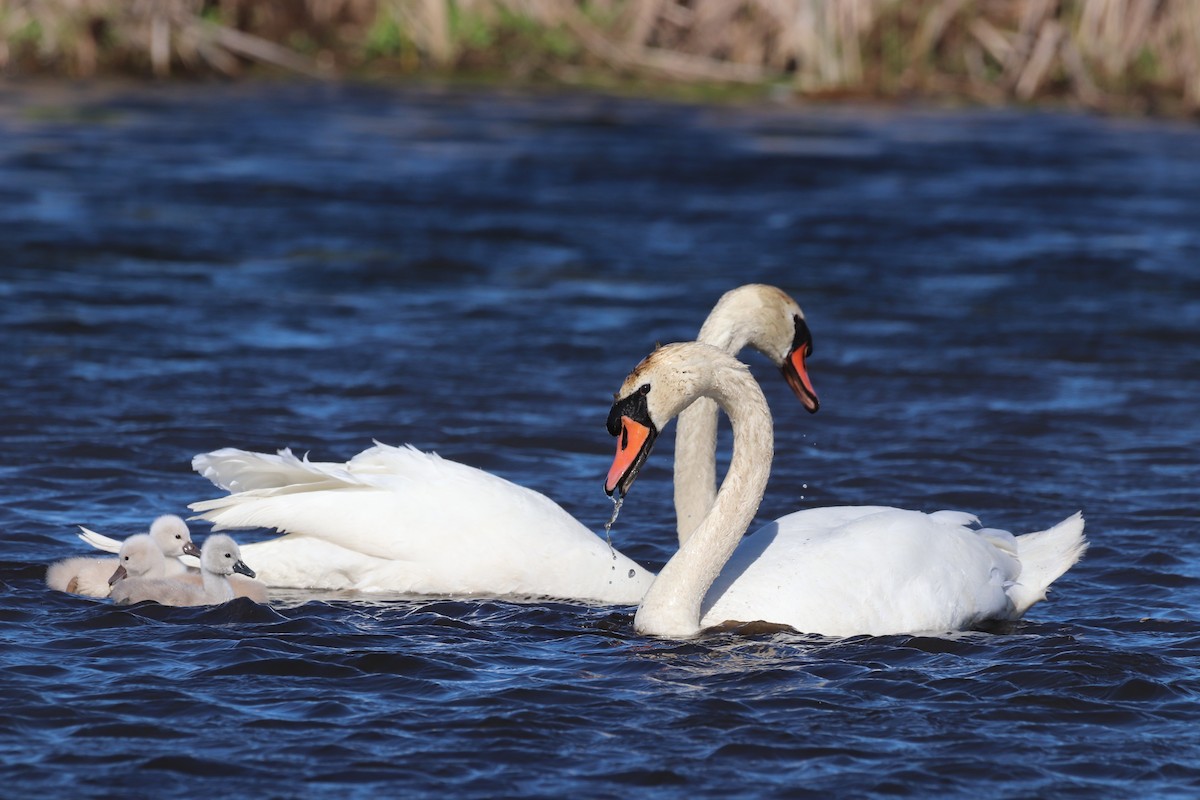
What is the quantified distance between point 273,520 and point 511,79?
17.2 metres

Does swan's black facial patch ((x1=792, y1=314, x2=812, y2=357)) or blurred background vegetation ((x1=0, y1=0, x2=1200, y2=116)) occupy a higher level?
blurred background vegetation ((x1=0, y1=0, x2=1200, y2=116))

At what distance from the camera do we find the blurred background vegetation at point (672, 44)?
68.5 ft

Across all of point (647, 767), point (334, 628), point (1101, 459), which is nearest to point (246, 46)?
point (1101, 459)

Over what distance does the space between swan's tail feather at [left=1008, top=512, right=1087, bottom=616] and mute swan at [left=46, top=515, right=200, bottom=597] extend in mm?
2993

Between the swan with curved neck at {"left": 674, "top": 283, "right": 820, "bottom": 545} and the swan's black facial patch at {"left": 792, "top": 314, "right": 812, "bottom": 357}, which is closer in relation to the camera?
the swan with curved neck at {"left": 674, "top": 283, "right": 820, "bottom": 545}

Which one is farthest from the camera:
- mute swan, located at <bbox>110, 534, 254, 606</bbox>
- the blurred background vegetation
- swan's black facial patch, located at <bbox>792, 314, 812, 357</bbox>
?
the blurred background vegetation

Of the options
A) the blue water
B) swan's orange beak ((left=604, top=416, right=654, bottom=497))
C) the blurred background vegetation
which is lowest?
the blue water

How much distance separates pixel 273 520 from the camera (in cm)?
726

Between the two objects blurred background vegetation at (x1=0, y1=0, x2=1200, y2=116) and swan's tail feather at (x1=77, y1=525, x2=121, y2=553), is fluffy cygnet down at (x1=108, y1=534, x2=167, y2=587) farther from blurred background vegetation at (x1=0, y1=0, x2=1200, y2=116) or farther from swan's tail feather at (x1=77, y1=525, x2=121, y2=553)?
blurred background vegetation at (x1=0, y1=0, x2=1200, y2=116)

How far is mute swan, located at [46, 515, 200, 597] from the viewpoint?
6879mm

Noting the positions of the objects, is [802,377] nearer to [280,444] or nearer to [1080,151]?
[280,444]

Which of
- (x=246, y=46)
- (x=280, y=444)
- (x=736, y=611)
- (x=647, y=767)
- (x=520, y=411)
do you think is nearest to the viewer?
(x=647, y=767)

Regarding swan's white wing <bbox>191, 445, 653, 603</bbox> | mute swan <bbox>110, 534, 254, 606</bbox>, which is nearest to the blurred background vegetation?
swan's white wing <bbox>191, 445, 653, 603</bbox>

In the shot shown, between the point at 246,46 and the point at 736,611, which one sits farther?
the point at 246,46
